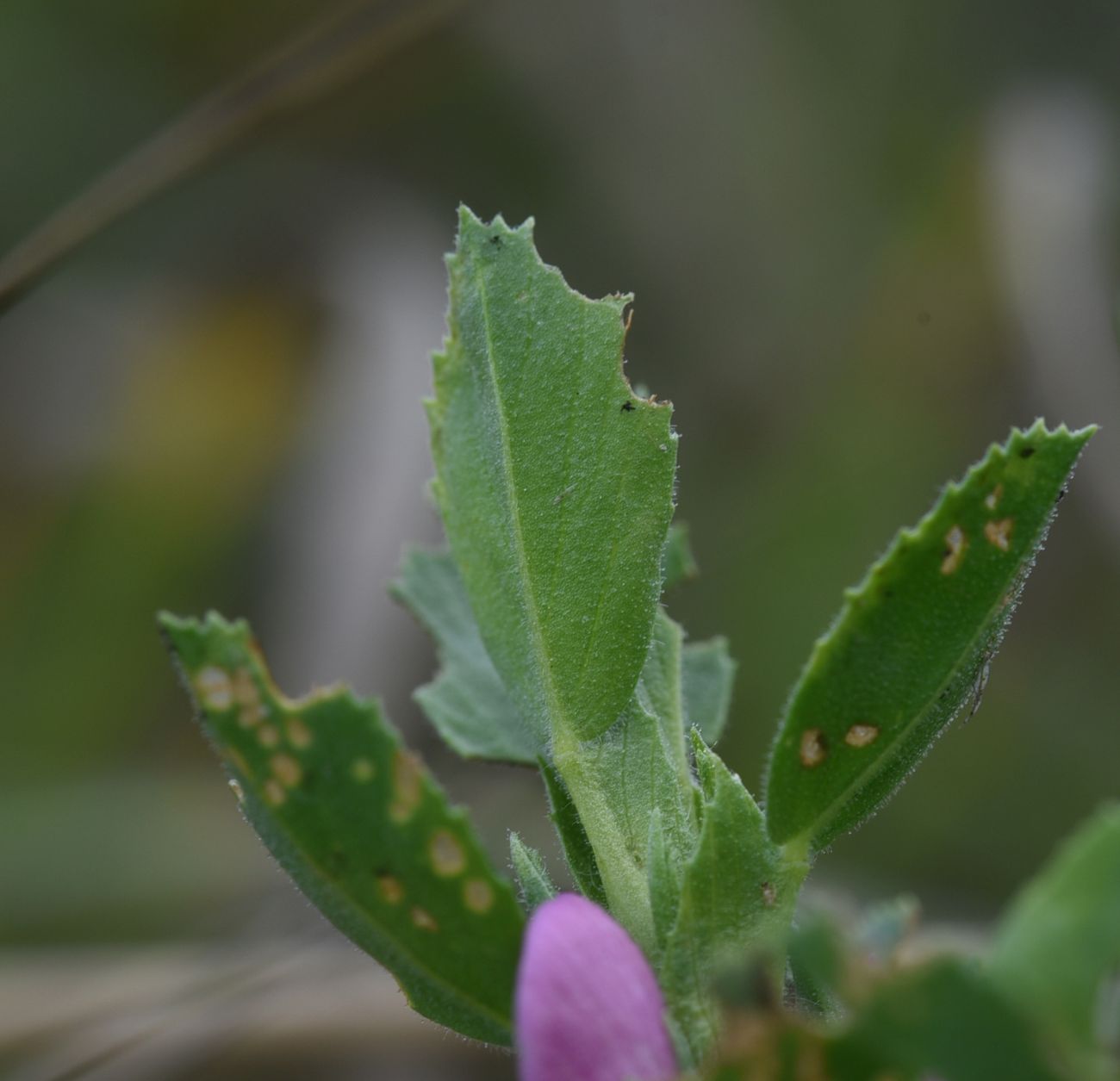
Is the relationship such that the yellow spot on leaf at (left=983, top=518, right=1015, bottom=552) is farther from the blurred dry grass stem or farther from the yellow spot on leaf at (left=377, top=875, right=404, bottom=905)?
the blurred dry grass stem

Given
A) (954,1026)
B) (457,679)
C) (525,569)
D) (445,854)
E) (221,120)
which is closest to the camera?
(954,1026)

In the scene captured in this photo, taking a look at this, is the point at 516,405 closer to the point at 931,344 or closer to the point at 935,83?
the point at 931,344

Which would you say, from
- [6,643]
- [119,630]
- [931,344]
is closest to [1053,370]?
[931,344]

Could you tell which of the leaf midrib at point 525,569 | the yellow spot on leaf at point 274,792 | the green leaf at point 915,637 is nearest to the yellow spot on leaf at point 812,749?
the green leaf at point 915,637

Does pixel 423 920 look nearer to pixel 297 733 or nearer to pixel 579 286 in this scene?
pixel 297 733

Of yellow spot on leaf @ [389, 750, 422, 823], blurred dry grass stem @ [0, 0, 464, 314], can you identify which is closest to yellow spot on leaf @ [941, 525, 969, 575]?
yellow spot on leaf @ [389, 750, 422, 823]

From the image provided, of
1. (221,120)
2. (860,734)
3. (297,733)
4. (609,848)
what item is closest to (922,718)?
(860,734)
